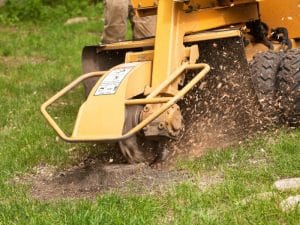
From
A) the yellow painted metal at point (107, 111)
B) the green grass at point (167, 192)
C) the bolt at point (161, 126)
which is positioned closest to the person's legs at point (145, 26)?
the green grass at point (167, 192)

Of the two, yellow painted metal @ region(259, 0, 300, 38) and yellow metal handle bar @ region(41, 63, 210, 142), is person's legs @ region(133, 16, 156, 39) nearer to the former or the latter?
yellow painted metal @ region(259, 0, 300, 38)

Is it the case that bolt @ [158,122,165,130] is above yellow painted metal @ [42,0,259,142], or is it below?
below

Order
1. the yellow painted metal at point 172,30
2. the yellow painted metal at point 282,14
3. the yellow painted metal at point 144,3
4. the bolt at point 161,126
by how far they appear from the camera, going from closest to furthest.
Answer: the bolt at point 161,126, the yellow painted metal at point 172,30, the yellow painted metal at point 144,3, the yellow painted metal at point 282,14

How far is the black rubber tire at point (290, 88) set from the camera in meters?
5.31

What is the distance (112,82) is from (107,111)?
0.99 feet

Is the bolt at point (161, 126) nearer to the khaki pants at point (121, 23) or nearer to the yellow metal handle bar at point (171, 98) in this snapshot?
the yellow metal handle bar at point (171, 98)

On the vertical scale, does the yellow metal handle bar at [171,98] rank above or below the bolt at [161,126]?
above

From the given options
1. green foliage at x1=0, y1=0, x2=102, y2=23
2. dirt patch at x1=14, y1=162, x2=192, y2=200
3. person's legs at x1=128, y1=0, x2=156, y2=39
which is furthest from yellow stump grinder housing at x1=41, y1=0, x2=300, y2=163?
green foliage at x1=0, y1=0, x2=102, y2=23

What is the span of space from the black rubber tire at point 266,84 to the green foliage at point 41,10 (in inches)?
361

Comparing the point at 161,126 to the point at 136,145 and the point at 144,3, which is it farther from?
the point at 144,3

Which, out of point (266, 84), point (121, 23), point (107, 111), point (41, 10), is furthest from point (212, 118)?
point (41, 10)

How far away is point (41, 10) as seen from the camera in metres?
14.4

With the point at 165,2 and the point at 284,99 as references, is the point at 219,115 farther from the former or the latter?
the point at 165,2

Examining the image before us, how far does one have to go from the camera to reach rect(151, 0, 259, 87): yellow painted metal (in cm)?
498
